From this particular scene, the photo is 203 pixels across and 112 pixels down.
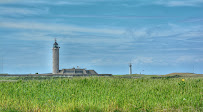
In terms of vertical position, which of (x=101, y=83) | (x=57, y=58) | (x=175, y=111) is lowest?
(x=175, y=111)

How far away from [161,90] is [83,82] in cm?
606

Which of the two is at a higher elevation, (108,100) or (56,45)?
(56,45)

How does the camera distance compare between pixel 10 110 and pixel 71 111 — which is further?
pixel 10 110

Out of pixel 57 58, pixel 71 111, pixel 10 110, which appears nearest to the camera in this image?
pixel 71 111

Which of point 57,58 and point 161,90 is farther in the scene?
point 57,58

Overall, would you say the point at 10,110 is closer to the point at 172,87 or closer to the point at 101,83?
the point at 101,83

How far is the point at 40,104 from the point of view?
461 inches

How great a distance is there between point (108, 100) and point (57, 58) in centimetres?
5893

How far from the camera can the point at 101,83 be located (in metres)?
17.6

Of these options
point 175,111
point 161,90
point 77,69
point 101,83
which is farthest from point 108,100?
point 77,69

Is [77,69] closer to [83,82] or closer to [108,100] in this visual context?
[83,82]

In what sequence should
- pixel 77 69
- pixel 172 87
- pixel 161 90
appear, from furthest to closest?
pixel 77 69 → pixel 172 87 → pixel 161 90

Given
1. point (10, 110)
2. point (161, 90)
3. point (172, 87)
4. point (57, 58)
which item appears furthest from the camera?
point (57, 58)

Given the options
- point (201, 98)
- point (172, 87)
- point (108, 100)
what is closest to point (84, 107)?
point (108, 100)
